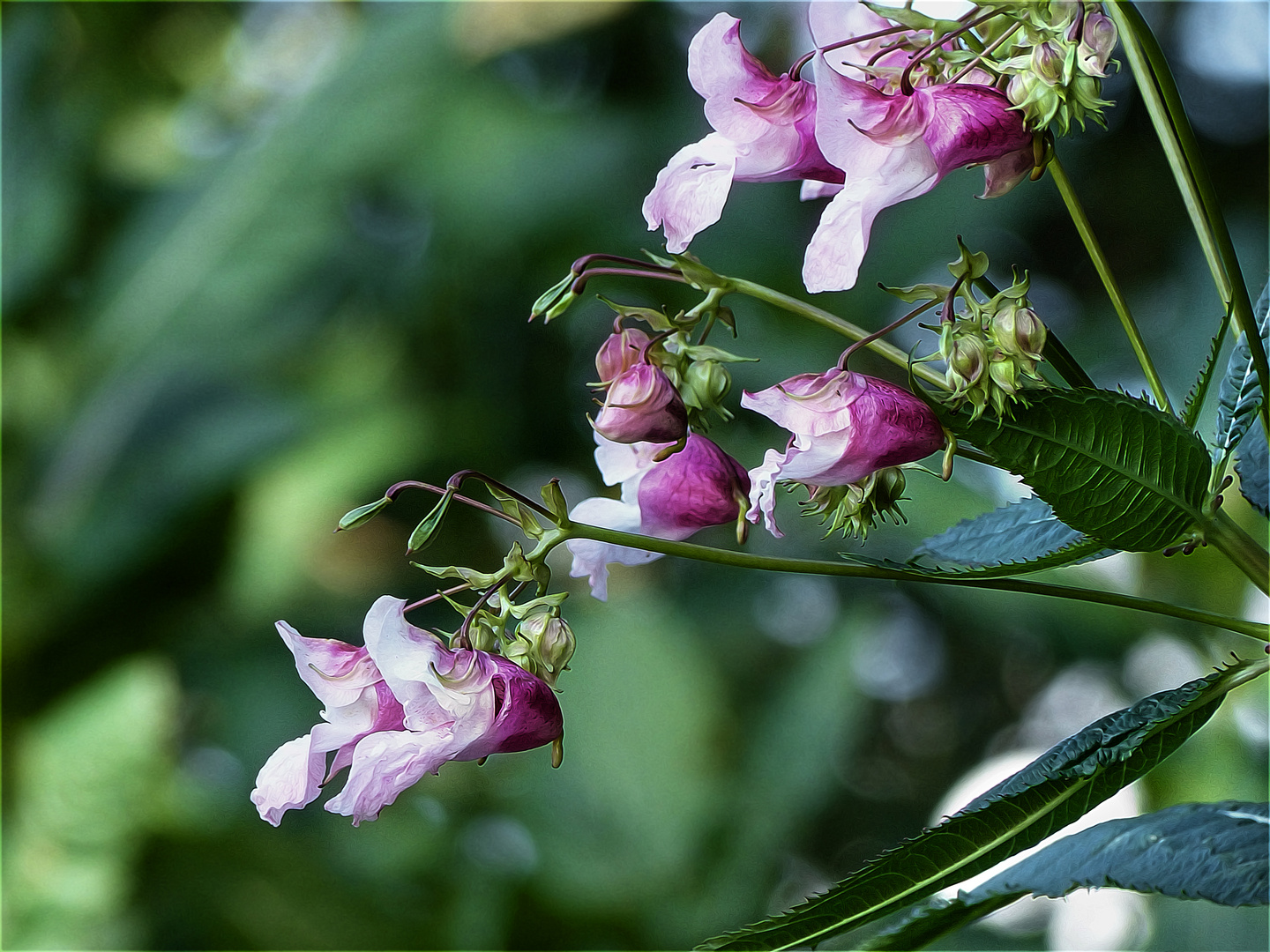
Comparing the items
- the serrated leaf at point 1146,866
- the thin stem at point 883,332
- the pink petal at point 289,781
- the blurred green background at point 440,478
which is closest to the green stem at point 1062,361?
the thin stem at point 883,332

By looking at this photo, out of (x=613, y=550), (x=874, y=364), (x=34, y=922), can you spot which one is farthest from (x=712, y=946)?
(x=874, y=364)

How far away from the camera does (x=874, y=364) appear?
1.61 m

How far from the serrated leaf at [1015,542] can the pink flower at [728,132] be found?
6.2 inches

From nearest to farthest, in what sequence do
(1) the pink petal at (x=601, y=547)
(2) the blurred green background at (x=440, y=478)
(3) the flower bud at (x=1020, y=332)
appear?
1. (3) the flower bud at (x=1020, y=332)
2. (1) the pink petal at (x=601, y=547)
3. (2) the blurred green background at (x=440, y=478)

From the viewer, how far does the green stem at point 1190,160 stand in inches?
13.4

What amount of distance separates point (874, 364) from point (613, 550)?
48.3 inches

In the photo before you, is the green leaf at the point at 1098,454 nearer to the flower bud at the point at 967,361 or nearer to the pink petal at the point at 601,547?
the flower bud at the point at 967,361

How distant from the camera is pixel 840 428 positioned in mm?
352

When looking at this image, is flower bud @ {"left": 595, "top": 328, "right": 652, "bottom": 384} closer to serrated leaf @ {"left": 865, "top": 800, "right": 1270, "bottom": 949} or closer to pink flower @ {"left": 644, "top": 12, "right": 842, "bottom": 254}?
pink flower @ {"left": 644, "top": 12, "right": 842, "bottom": 254}

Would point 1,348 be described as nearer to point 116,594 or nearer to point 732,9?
point 116,594

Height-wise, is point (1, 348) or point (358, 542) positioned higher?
point (1, 348)

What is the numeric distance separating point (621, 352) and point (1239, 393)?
0.21 meters

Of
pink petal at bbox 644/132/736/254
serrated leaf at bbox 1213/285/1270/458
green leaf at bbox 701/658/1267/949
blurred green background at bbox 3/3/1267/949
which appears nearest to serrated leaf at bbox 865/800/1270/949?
green leaf at bbox 701/658/1267/949

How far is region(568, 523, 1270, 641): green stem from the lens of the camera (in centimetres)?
36
